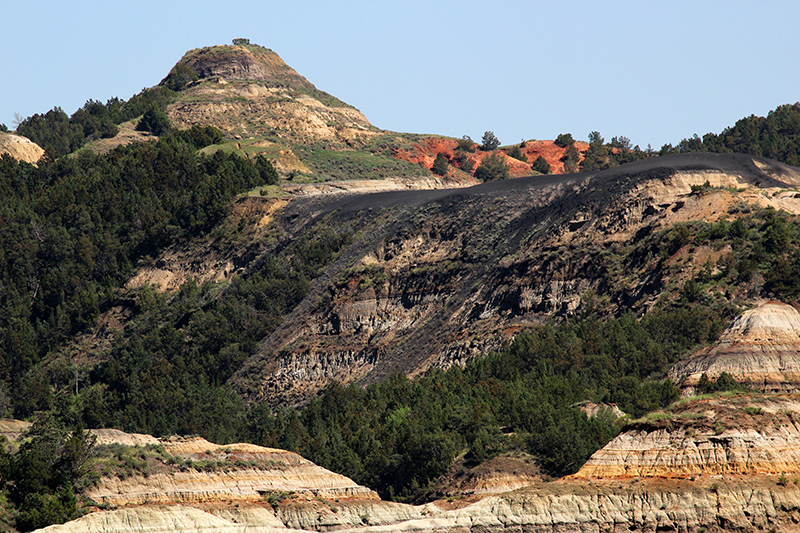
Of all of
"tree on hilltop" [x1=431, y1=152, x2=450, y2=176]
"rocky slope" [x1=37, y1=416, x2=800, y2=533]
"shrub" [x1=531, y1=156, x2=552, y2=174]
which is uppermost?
"tree on hilltop" [x1=431, y1=152, x2=450, y2=176]

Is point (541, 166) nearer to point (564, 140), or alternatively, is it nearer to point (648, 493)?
point (564, 140)

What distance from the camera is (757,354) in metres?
70.9

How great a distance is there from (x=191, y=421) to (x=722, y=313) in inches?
1642

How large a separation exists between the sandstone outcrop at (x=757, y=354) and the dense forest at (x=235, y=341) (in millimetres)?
2039

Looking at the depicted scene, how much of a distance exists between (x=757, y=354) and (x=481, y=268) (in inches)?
1484

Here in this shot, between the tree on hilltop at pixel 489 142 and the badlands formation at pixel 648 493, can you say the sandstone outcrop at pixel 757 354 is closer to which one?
the badlands formation at pixel 648 493

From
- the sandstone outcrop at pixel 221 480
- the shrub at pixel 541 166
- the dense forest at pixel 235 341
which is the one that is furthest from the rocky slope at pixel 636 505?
the shrub at pixel 541 166

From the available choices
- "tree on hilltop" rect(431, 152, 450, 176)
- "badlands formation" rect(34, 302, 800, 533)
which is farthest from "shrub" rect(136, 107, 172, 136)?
"badlands formation" rect(34, 302, 800, 533)

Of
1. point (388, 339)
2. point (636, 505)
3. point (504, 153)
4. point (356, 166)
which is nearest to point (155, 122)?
point (356, 166)

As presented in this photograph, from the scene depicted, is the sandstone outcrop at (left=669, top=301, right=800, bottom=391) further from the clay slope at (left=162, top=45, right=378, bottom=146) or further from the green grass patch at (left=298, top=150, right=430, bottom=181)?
the clay slope at (left=162, top=45, right=378, bottom=146)

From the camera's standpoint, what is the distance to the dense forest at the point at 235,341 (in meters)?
72.1

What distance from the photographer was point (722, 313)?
79.5m

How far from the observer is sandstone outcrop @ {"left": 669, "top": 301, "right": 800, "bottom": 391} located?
69438 mm

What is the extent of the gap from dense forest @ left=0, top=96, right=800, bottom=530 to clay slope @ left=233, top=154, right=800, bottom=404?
2.75 meters
